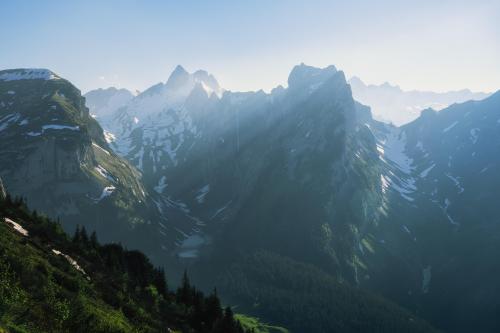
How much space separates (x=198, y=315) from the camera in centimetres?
9081

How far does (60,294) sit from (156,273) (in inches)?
2285

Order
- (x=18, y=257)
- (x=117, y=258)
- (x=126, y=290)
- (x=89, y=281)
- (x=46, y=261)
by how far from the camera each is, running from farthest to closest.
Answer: (x=117, y=258) → (x=126, y=290) → (x=89, y=281) → (x=46, y=261) → (x=18, y=257)

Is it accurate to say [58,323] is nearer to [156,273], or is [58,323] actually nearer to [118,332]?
[118,332]

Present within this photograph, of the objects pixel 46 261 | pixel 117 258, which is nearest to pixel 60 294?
pixel 46 261

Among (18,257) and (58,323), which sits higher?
(18,257)

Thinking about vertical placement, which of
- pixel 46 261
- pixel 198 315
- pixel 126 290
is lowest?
pixel 198 315

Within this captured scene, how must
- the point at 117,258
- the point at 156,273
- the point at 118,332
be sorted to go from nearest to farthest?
the point at 118,332 < the point at 117,258 < the point at 156,273

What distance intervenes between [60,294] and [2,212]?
34275 millimetres

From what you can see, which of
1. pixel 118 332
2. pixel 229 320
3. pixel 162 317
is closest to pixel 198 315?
pixel 229 320

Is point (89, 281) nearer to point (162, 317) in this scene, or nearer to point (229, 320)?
point (162, 317)

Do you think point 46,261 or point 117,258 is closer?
point 46,261

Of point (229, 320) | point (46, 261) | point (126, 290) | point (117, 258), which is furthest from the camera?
point (117, 258)

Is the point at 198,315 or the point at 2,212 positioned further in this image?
the point at 198,315

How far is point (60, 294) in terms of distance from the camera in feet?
169
